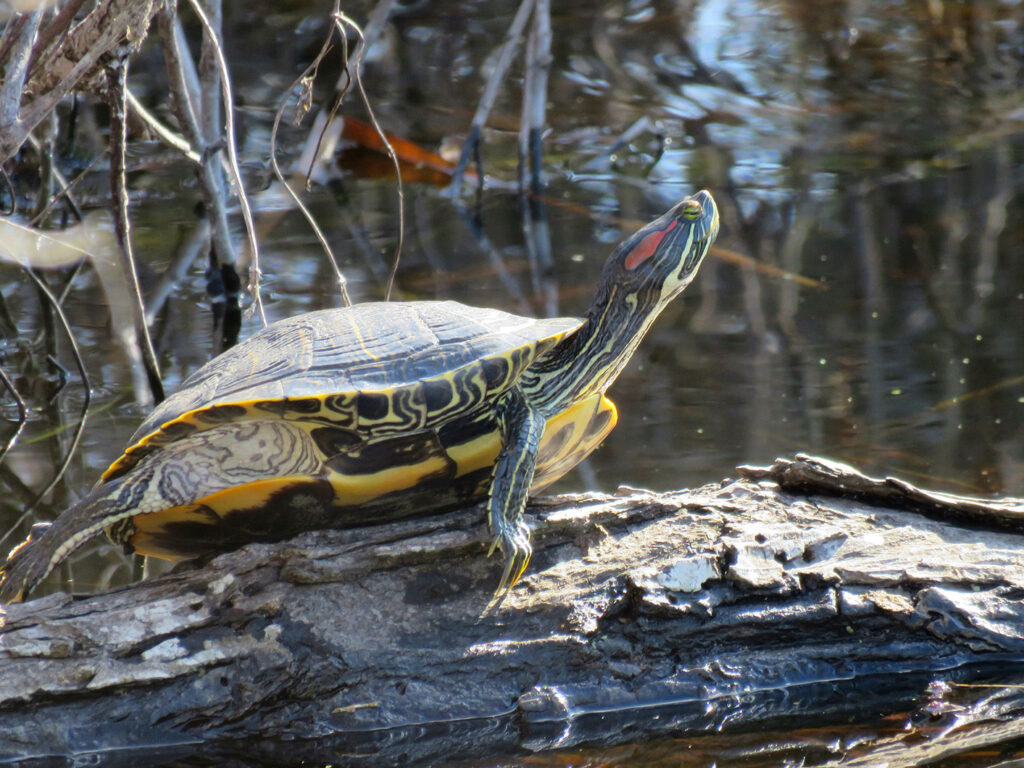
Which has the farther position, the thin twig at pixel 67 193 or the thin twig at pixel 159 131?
the thin twig at pixel 159 131

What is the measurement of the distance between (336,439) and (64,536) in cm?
60

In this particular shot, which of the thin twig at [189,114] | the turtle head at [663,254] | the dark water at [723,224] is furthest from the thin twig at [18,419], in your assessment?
the turtle head at [663,254]

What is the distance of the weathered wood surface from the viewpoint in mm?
1964

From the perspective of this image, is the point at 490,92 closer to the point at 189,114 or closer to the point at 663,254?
the point at 189,114

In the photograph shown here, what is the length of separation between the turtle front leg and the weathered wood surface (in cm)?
7

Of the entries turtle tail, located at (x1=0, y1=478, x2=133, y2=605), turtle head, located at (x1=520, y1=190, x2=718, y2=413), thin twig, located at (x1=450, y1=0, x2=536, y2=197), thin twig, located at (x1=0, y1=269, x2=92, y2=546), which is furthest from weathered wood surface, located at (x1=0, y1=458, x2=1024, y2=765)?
thin twig, located at (x1=450, y1=0, x2=536, y2=197)

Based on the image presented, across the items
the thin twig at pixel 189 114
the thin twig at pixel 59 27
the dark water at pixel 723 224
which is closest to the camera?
the thin twig at pixel 59 27

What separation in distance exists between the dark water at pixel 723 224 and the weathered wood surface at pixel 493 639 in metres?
0.92

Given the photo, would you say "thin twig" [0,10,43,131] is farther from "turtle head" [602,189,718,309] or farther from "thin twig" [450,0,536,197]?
"thin twig" [450,0,536,197]

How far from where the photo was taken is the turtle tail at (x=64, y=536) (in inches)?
86.1

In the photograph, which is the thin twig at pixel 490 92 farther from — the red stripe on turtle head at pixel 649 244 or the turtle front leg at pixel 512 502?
the turtle front leg at pixel 512 502

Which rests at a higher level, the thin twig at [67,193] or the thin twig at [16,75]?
the thin twig at [16,75]

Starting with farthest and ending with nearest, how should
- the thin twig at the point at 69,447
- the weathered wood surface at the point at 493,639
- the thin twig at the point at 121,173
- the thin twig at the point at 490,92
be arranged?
the thin twig at the point at 490,92 < the thin twig at the point at 69,447 < the thin twig at the point at 121,173 < the weathered wood surface at the point at 493,639

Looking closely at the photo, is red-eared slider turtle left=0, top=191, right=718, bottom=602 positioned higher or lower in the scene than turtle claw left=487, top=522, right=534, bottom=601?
higher
